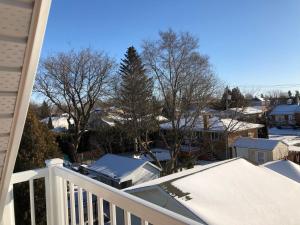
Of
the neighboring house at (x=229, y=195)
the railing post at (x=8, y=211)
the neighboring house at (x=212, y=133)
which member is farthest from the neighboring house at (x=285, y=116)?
the railing post at (x=8, y=211)

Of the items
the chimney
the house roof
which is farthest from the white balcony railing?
the chimney

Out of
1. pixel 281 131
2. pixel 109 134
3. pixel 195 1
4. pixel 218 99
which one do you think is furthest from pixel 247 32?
pixel 281 131

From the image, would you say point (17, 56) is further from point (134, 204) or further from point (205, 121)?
point (205, 121)

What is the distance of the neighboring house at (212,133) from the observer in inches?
656

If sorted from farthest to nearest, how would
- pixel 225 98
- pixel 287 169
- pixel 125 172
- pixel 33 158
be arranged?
pixel 225 98, pixel 125 172, pixel 287 169, pixel 33 158

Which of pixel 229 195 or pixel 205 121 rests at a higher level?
pixel 205 121

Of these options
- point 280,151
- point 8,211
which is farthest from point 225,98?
point 8,211

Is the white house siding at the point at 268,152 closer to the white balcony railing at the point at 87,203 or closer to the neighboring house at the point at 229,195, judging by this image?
the neighboring house at the point at 229,195

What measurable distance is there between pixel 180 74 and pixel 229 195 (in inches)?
367

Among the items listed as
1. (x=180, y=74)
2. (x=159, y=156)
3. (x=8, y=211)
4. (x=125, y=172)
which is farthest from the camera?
(x=159, y=156)

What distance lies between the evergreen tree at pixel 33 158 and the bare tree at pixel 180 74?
34.1ft

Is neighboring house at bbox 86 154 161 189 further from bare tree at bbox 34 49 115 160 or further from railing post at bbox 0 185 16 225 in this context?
railing post at bbox 0 185 16 225

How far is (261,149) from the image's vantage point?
17.5 metres

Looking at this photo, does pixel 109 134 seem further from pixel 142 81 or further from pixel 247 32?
pixel 247 32
